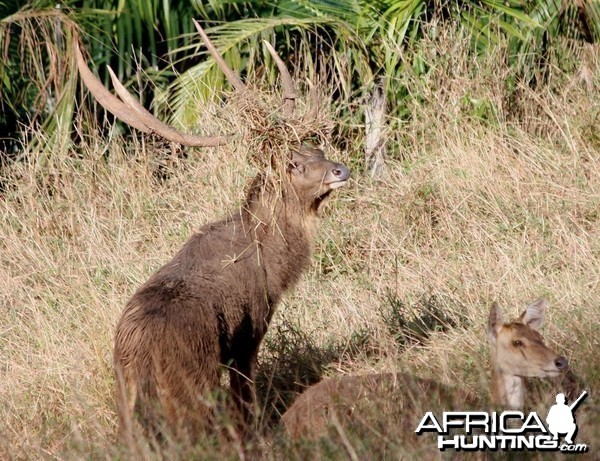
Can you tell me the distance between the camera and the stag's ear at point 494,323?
18.8ft

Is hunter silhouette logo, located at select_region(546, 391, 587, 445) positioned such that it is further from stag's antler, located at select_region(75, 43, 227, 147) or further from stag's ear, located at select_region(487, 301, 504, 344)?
stag's antler, located at select_region(75, 43, 227, 147)

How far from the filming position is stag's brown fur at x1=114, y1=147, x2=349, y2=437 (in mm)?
5391

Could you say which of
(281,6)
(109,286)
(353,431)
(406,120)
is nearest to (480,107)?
(406,120)

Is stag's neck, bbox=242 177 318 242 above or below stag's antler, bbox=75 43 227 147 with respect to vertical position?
below

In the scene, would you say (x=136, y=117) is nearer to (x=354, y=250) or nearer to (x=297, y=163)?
(x=297, y=163)

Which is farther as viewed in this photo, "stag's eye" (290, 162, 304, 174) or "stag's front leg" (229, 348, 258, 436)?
"stag's eye" (290, 162, 304, 174)

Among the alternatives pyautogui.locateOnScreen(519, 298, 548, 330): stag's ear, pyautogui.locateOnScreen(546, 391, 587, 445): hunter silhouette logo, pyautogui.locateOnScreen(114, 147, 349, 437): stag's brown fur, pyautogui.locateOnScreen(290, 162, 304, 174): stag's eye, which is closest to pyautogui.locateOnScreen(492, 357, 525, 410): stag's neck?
pyautogui.locateOnScreen(519, 298, 548, 330): stag's ear

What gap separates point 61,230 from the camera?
947cm

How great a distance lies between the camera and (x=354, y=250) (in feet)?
28.5

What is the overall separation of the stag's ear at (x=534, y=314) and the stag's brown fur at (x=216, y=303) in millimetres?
1381

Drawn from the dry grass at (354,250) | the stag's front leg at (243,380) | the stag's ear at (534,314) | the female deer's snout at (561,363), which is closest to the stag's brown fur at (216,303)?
the stag's front leg at (243,380)

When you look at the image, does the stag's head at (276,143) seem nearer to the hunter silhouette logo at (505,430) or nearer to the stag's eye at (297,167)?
the stag's eye at (297,167)

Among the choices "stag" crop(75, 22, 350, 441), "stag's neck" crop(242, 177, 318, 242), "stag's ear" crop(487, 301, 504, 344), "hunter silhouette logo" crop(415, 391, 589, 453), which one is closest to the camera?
"hunter silhouette logo" crop(415, 391, 589, 453)

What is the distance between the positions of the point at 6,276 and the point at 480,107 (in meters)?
4.33
